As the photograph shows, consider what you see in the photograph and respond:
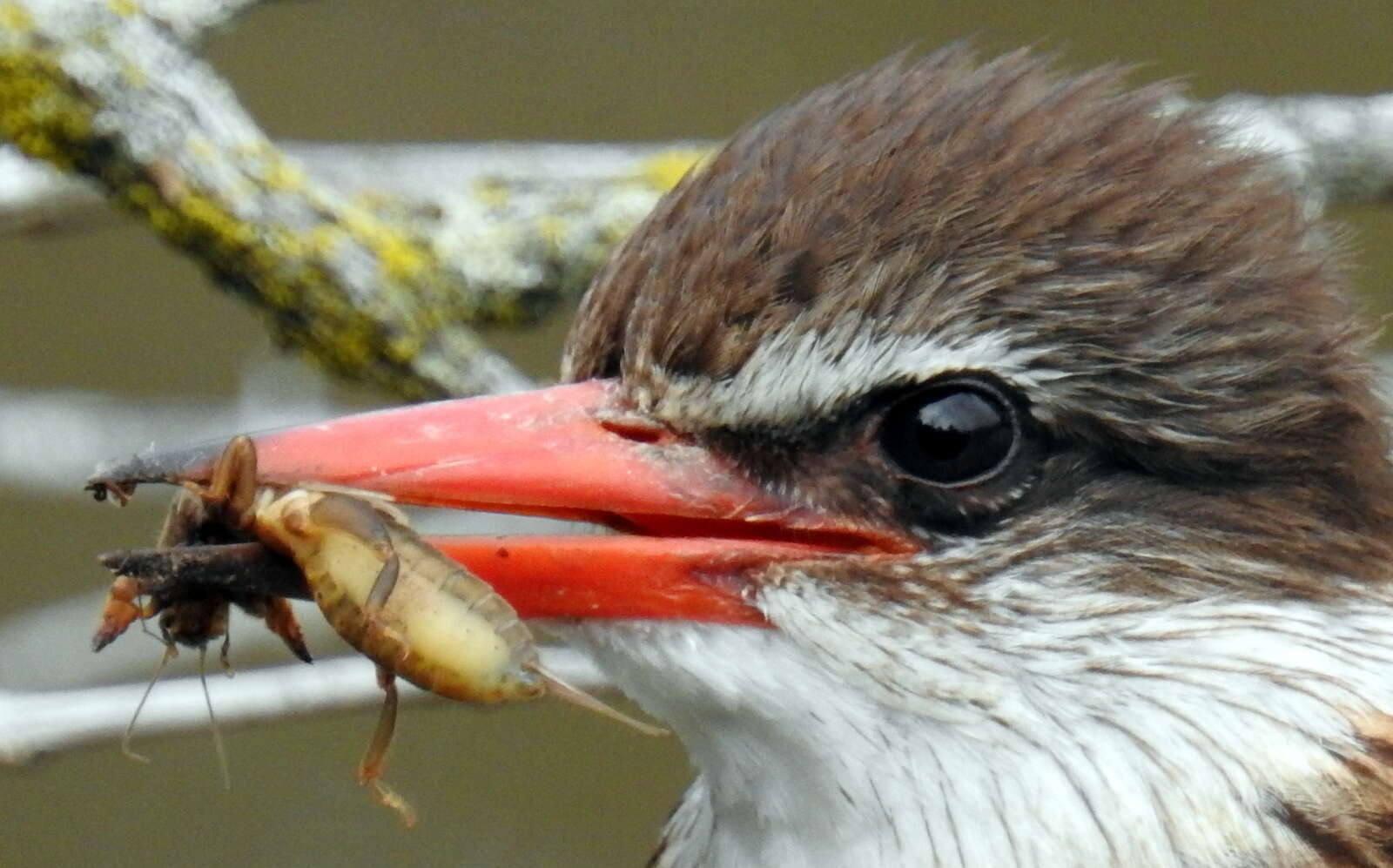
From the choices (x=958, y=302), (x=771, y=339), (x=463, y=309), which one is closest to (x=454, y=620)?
(x=771, y=339)

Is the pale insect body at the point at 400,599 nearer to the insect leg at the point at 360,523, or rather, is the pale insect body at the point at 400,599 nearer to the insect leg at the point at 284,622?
the insect leg at the point at 360,523

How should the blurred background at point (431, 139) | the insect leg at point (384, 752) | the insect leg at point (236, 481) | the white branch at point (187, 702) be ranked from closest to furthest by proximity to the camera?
the insect leg at point (236, 481) → the insect leg at point (384, 752) → the white branch at point (187, 702) → the blurred background at point (431, 139)

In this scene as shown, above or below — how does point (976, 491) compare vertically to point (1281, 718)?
above

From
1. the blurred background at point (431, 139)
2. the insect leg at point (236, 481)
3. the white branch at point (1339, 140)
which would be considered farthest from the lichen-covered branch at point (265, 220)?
the blurred background at point (431, 139)

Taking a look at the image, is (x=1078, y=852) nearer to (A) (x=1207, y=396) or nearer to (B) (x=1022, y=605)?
(B) (x=1022, y=605)

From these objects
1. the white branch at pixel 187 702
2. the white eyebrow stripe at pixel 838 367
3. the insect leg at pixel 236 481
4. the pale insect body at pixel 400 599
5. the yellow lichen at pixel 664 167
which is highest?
the yellow lichen at pixel 664 167
